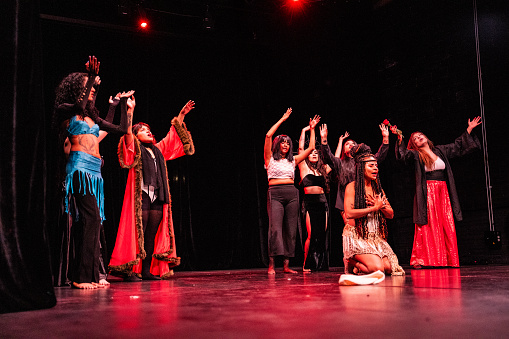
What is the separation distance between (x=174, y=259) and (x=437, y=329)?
4.09m

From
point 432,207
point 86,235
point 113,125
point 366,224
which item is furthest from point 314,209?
point 86,235

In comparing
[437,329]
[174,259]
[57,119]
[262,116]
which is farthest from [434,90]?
[437,329]

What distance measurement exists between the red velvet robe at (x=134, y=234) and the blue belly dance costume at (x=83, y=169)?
42.6 inches

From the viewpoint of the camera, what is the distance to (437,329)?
1.50m

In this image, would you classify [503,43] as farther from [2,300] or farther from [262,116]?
[2,300]

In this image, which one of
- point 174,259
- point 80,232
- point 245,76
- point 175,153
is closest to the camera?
point 80,232

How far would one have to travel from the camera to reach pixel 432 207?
6.18 metres

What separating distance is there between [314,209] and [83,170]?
3414 mm

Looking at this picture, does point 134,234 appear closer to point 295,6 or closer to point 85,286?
point 85,286

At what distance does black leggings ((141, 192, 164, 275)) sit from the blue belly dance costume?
125 centimetres

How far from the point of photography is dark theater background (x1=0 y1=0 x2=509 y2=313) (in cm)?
686

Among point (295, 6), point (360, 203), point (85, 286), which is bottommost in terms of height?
point (85, 286)

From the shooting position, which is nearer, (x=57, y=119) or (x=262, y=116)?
(x=57, y=119)

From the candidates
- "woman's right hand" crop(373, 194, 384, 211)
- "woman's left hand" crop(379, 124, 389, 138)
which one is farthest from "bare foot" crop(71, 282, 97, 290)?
"woman's left hand" crop(379, 124, 389, 138)
